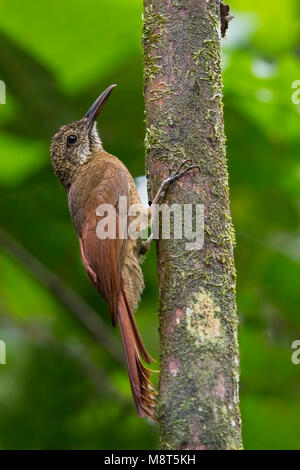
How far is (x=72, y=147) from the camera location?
450cm

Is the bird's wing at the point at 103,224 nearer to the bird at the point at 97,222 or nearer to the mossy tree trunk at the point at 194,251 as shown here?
the bird at the point at 97,222

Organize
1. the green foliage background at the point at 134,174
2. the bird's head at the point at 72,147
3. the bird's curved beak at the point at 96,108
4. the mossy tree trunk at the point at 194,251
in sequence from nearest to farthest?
1. the mossy tree trunk at the point at 194,251
2. the bird's curved beak at the point at 96,108
3. the green foliage background at the point at 134,174
4. the bird's head at the point at 72,147

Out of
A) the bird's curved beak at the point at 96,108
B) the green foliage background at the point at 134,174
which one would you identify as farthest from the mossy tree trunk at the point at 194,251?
the green foliage background at the point at 134,174

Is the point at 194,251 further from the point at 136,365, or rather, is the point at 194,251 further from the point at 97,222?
the point at 97,222

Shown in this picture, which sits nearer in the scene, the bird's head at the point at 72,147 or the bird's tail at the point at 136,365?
the bird's tail at the point at 136,365

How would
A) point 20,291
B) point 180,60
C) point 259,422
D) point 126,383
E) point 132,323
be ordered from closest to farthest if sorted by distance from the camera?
point 180,60 → point 132,323 → point 259,422 → point 126,383 → point 20,291

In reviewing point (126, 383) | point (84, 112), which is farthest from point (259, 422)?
point (84, 112)

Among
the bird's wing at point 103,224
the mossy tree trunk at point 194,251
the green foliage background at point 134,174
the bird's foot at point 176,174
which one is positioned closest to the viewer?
the mossy tree trunk at point 194,251

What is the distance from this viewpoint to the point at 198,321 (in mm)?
2535

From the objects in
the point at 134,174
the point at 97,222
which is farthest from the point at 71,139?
the point at 97,222

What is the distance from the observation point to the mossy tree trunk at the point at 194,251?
2.39m

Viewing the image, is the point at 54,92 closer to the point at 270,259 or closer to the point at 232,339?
the point at 270,259

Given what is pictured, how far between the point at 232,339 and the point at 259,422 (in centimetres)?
193

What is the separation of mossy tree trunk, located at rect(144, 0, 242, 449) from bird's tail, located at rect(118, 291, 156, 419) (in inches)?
17.3
